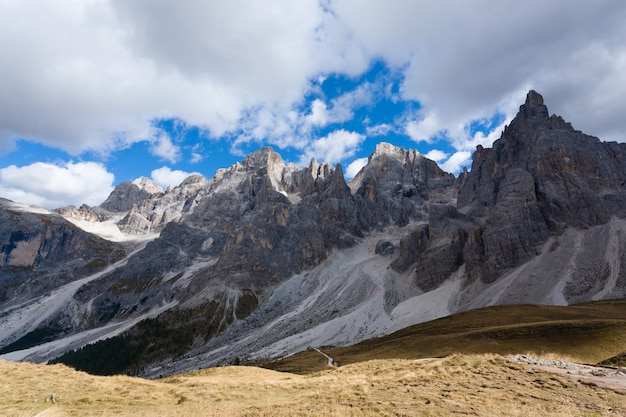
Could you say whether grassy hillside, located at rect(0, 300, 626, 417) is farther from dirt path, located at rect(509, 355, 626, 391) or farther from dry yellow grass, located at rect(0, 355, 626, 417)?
dirt path, located at rect(509, 355, 626, 391)

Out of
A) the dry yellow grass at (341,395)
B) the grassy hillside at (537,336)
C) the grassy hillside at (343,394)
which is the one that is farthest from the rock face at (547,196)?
the dry yellow grass at (341,395)

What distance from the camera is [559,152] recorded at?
158 meters

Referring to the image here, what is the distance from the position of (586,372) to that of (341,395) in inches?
640

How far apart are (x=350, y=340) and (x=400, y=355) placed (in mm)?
57957

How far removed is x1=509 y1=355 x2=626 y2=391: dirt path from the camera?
21.5 m

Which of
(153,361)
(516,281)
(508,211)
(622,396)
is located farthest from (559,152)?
(153,361)

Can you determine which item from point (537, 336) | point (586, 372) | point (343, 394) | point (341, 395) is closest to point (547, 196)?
point (537, 336)

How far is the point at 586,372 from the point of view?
80.7 ft

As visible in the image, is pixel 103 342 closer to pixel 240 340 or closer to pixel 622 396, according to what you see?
pixel 240 340

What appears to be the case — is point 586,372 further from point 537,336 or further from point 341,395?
point 537,336

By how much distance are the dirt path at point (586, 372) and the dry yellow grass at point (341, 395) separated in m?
1.16

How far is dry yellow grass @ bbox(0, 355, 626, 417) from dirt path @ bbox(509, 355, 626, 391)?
1156mm

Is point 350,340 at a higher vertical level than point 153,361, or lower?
higher

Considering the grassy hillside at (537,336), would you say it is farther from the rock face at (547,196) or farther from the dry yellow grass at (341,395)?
the rock face at (547,196)
